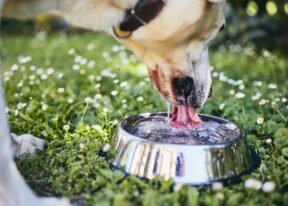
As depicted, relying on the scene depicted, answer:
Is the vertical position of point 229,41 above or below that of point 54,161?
below

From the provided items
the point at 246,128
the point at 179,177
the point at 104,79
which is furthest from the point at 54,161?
the point at 104,79

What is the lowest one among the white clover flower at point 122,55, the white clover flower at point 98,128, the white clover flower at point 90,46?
the white clover flower at point 90,46

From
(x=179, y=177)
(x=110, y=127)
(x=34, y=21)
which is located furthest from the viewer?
(x=34, y=21)

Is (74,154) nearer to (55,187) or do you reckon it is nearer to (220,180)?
(55,187)

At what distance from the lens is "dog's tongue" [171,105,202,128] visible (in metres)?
2.64

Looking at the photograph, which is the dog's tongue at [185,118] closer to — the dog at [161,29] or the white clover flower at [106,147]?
the dog at [161,29]

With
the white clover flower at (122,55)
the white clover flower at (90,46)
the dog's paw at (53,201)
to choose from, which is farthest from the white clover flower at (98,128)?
the white clover flower at (90,46)

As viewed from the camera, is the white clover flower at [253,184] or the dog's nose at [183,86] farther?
the dog's nose at [183,86]

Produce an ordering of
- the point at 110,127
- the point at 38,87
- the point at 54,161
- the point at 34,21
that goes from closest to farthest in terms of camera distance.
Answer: the point at 54,161 < the point at 110,127 < the point at 38,87 < the point at 34,21

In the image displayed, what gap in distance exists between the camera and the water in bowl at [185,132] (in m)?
2.49

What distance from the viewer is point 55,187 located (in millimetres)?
2244

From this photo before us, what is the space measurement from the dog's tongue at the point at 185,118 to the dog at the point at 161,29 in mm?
16

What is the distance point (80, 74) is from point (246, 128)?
1473mm

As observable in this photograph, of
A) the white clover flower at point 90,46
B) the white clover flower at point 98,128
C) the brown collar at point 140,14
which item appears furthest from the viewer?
the white clover flower at point 90,46
